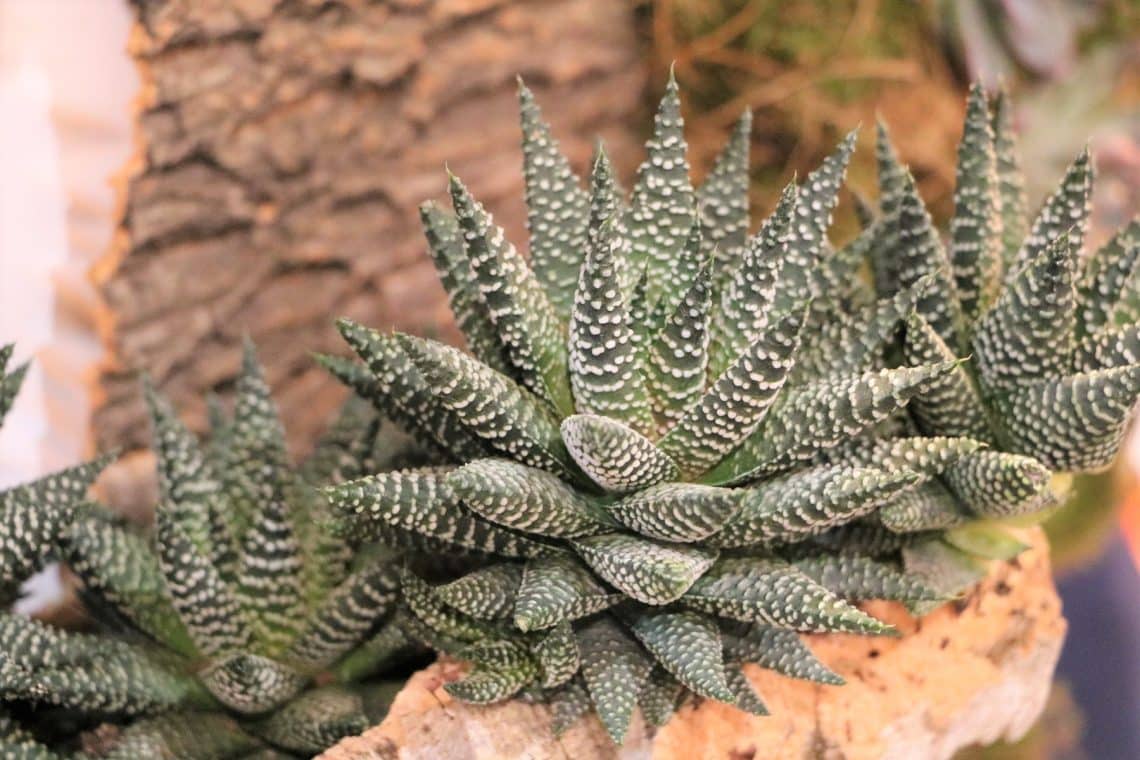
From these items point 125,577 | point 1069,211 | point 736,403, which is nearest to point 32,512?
point 125,577

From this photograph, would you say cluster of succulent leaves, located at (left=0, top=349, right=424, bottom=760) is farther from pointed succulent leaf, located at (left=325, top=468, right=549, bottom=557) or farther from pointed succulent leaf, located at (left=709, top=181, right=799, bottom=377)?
pointed succulent leaf, located at (left=709, top=181, right=799, bottom=377)

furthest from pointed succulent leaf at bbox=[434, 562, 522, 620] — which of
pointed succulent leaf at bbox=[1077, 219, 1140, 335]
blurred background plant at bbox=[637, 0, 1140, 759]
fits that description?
blurred background plant at bbox=[637, 0, 1140, 759]

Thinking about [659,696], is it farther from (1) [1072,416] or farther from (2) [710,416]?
(1) [1072,416]

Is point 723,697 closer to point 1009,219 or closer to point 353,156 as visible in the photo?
point 1009,219

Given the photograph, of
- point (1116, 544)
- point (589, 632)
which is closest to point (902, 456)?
point (589, 632)

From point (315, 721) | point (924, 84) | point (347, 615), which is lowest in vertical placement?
point (315, 721)

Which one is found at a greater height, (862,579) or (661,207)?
(661,207)
